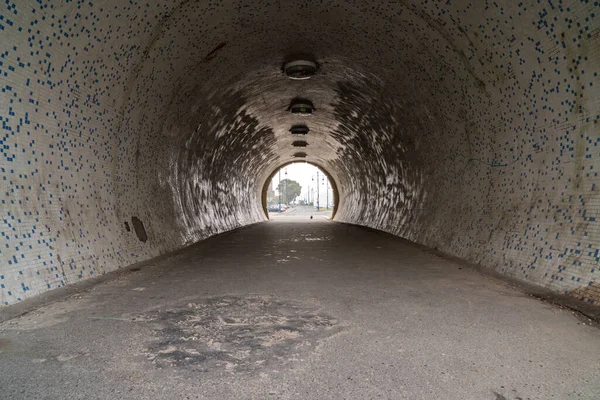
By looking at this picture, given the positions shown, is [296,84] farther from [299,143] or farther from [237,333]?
[299,143]

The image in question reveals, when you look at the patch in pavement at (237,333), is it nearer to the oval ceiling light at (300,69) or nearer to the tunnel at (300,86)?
the tunnel at (300,86)

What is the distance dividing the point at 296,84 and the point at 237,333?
32.3 feet

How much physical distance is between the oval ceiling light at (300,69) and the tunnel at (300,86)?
63 mm

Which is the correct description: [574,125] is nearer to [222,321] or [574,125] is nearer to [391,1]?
[391,1]

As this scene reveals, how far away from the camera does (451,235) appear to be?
852 centimetres

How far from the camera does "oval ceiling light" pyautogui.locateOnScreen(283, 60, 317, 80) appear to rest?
1028cm

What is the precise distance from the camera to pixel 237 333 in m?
3.66

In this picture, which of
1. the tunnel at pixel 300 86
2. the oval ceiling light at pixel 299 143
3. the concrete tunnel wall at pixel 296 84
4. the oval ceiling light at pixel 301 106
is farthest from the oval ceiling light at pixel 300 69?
the oval ceiling light at pixel 299 143

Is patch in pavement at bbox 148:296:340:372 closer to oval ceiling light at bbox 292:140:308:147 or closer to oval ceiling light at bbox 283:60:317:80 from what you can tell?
oval ceiling light at bbox 283:60:317:80

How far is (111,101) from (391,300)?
497 centimetres

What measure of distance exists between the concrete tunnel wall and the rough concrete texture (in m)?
0.89

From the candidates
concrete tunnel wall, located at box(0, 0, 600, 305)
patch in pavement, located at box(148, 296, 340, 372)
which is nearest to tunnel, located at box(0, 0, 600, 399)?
concrete tunnel wall, located at box(0, 0, 600, 305)

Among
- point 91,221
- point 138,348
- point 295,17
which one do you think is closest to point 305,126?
point 295,17

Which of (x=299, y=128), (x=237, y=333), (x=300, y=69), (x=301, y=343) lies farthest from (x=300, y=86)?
(x=301, y=343)
